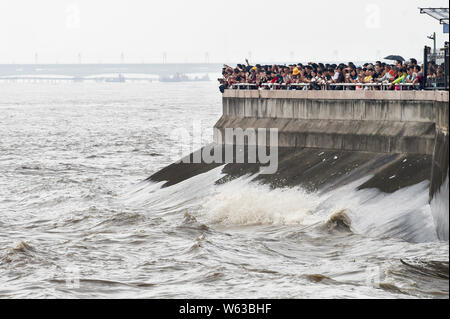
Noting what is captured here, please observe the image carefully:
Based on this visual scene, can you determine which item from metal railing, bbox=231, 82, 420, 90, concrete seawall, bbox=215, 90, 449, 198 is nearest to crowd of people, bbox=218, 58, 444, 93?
metal railing, bbox=231, 82, 420, 90

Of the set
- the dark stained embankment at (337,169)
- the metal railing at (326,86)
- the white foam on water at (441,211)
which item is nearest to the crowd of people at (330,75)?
the metal railing at (326,86)

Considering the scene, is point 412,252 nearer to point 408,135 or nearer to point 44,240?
point 408,135

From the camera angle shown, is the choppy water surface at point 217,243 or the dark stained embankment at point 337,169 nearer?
the choppy water surface at point 217,243

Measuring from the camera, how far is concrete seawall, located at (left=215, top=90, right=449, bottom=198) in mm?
24922

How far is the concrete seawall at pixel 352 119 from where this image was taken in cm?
2492

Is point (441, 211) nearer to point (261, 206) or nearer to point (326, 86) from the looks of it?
point (261, 206)

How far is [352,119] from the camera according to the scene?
2841cm

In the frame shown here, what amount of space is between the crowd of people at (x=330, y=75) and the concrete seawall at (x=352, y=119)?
65 centimetres

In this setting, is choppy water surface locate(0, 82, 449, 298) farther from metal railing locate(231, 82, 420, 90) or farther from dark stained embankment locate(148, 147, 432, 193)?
metal railing locate(231, 82, 420, 90)

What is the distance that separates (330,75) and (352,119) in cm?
296

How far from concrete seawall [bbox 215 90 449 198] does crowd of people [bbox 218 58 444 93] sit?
653 mm

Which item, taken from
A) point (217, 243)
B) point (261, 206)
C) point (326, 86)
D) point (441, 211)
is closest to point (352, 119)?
point (326, 86)

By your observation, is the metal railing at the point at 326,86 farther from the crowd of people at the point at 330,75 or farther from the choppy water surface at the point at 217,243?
the choppy water surface at the point at 217,243

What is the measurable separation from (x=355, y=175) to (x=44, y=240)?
855 centimetres
